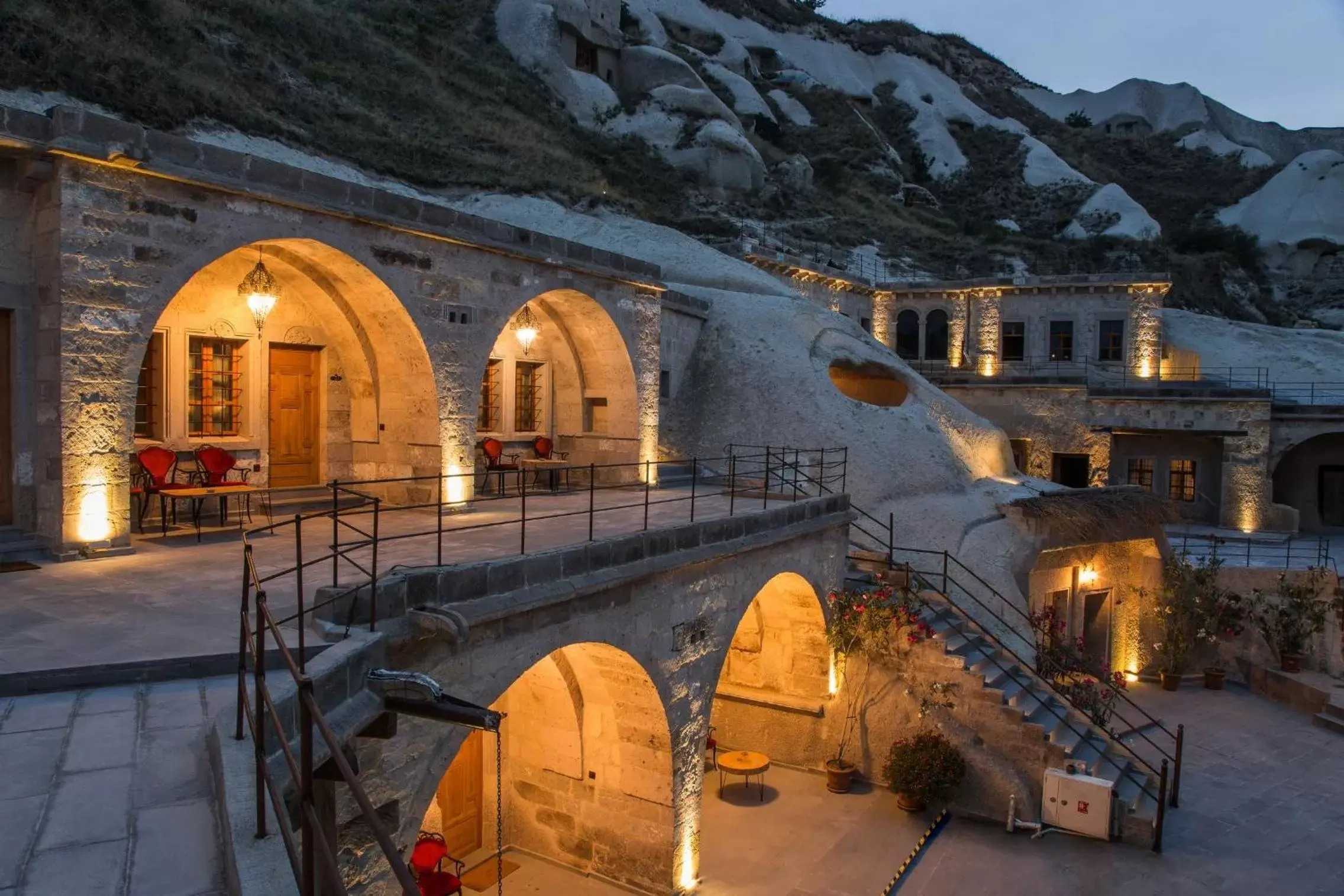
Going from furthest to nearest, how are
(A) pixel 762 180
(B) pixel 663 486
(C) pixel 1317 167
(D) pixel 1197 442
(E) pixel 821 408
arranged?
(C) pixel 1317 167 → (A) pixel 762 180 → (D) pixel 1197 442 → (E) pixel 821 408 → (B) pixel 663 486

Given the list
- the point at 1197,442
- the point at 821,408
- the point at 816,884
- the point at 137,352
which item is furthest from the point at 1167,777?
the point at 1197,442

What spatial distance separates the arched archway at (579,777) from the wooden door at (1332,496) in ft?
93.9

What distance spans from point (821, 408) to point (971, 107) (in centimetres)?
5450

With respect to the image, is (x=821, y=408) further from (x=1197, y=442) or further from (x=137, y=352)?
(x=1197, y=442)

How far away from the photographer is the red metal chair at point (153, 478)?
10.0 metres

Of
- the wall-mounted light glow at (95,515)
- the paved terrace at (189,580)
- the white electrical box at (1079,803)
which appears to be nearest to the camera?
the paved terrace at (189,580)

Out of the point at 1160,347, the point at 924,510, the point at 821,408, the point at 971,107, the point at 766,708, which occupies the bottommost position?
the point at 766,708

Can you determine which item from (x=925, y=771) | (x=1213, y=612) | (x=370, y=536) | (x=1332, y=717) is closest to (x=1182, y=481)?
(x=1213, y=612)

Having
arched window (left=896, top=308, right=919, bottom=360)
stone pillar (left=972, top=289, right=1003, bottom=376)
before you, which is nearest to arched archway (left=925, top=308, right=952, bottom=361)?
arched window (left=896, top=308, right=919, bottom=360)

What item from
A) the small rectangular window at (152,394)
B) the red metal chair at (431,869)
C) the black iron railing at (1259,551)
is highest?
the small rectangular window at (152,394)

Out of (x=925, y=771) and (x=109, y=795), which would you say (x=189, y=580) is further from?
(x=925, y=771)

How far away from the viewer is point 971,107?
208ft

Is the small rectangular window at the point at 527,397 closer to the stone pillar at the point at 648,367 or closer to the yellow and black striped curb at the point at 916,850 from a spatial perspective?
the stone pillar at the point at 648,367

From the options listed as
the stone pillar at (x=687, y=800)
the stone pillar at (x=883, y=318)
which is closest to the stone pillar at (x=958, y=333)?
the stone pillar at (x=883, y=318)
